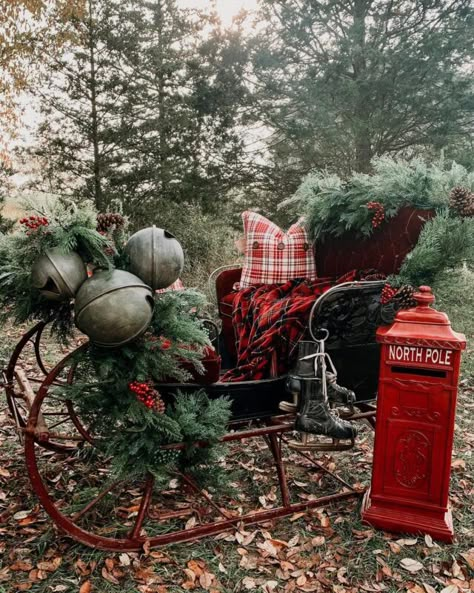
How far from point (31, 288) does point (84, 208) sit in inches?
16.6

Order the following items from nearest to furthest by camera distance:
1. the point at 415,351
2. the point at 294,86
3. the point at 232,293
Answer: the point at 415,351 → the point at 232,293 → the point at 294,86

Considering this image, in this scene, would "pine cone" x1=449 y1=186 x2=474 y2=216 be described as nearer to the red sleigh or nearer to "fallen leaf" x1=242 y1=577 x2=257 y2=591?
the red sleigh

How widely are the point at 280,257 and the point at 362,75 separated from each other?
5.17 m

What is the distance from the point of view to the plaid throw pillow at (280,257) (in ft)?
11.8

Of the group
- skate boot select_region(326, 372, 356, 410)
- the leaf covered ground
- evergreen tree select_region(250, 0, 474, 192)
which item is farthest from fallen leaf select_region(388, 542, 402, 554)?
evergreen tree select_region(250, 0, 474, 192)

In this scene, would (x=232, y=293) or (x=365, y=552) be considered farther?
(x=232, y=293)

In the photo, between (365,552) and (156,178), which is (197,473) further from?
(156,178)

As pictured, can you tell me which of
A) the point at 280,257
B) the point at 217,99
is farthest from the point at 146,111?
the point at 280,257

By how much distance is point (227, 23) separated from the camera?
8.57m

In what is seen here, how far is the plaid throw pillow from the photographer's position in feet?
11.8

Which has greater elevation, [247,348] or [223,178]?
[223,178]

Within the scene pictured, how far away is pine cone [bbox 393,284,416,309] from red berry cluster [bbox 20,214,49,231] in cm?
176

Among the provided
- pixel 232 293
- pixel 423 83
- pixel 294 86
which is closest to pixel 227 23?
pixel 294 86

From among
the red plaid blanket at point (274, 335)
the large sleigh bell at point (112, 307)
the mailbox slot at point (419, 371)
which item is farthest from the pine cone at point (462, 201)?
the large sleigh bell at point (112, 307)
